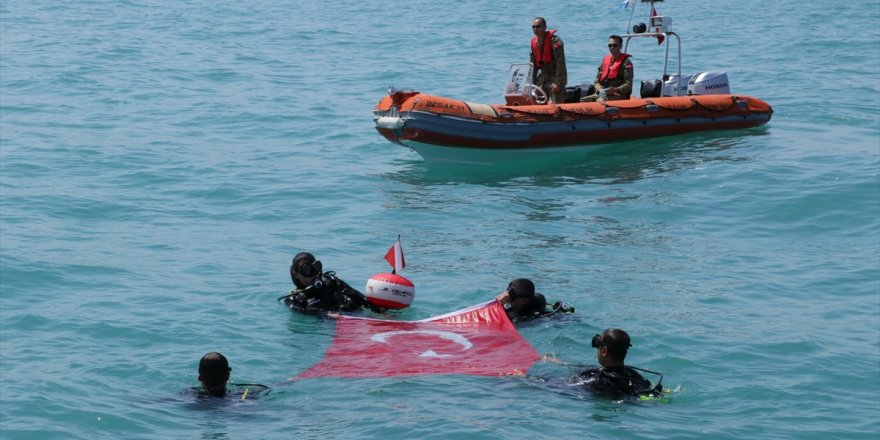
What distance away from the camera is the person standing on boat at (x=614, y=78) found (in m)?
17.3

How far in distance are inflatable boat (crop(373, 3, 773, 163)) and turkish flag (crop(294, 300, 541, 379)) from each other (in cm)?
683

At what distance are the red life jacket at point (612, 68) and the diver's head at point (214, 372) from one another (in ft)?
34.9

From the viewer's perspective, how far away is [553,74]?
677 inches

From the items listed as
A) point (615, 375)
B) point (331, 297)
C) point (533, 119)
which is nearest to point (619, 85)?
point (533, 119)

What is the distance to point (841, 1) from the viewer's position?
35.8 m

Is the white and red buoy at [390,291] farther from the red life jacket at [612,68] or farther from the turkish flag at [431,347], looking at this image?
the red life jacket at [612,68]

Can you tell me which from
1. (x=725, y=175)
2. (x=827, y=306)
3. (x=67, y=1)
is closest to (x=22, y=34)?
(x=67, y=1)

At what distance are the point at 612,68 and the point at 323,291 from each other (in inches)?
342

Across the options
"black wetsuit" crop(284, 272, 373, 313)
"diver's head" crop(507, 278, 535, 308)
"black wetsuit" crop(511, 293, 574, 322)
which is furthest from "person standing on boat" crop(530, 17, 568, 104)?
"black wetsuit" crop(284, 272, 373, 313)

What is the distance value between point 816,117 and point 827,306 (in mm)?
10900

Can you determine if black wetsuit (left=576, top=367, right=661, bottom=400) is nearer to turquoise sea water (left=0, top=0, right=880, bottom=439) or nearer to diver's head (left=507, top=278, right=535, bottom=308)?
turquoise sea water (left=0, top=0, right=880, bottom=439)

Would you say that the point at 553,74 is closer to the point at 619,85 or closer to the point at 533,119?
the point at 533,119

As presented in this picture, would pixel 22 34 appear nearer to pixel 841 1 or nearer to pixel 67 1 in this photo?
pixel 67 1

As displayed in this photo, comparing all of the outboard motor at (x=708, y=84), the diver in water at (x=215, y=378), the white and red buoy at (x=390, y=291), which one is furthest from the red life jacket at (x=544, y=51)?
the diver in water at (x=215, y=378)
